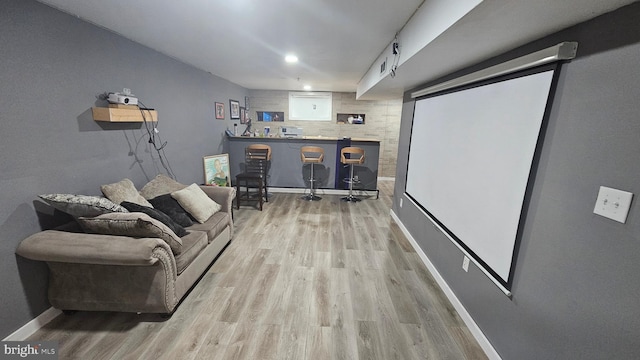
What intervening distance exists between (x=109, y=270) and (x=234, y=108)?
4597mm

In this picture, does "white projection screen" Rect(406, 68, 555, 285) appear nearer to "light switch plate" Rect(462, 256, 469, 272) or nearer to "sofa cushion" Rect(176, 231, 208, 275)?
"light switch plate" Rect(462, 256, 469, 272)

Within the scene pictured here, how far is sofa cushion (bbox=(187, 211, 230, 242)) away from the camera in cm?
248

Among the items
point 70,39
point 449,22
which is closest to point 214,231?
point 70,39

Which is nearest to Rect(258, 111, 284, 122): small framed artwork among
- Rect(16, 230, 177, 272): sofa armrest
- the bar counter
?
the bar counter

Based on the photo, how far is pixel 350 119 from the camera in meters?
6.93

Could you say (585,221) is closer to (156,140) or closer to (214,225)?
(214,225)

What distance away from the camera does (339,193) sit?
553 cm

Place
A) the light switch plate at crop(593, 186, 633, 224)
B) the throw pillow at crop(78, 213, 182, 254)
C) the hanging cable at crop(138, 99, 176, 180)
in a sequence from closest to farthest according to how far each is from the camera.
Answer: the light switch plate at crop(593, 186, 633, 224), the throw pillow at crop(78, 213, 182, 254), the hanging cable at crop(138, 99, 176, 180)

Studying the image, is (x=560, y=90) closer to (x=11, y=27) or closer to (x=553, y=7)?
(x=553, y=7)

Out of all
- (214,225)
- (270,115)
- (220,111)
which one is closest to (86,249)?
(214,225)

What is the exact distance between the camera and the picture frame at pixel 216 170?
4.27 meters

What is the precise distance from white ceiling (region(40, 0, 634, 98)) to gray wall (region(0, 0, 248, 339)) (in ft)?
0.67

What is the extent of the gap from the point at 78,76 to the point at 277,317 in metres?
2.53

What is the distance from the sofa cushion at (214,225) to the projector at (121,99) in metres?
1.34
